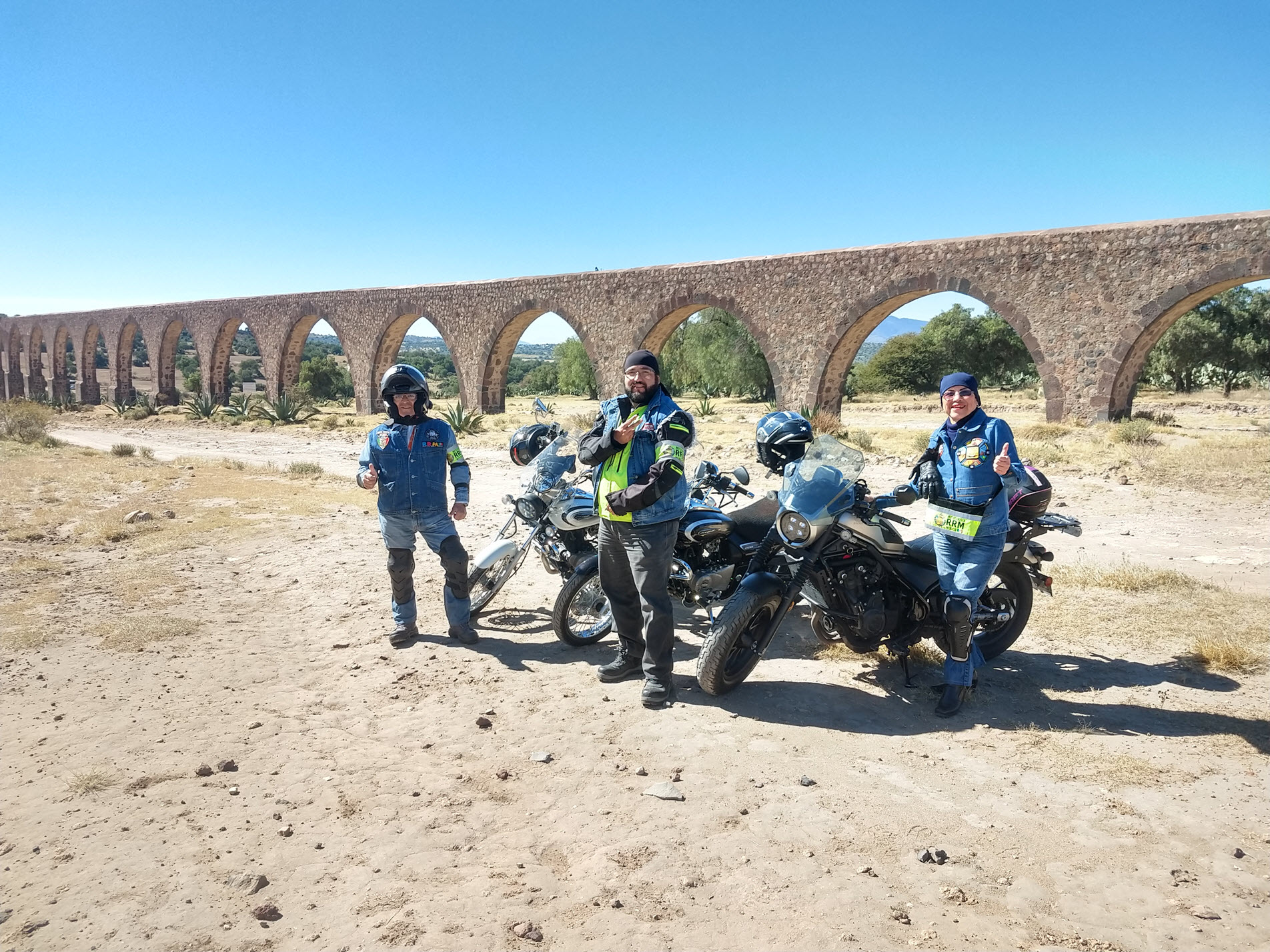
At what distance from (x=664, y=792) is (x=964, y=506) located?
1.75m

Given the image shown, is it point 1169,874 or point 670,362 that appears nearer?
point 1169,874

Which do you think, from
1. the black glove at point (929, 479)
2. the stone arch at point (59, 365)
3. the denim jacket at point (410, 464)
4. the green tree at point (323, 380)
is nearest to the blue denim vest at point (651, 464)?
the black glove at point (929, 479)

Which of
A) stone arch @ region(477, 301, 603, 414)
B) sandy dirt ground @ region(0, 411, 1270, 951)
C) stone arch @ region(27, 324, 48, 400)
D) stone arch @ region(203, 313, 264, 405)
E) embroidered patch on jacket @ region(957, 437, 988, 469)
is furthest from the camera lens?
stone arch @ region(27, 324, 48, 400)

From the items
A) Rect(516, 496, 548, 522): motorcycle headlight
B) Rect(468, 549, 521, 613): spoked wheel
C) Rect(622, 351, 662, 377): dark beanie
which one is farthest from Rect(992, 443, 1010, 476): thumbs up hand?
Rect(468, 549, 521, 613): spoked wheel

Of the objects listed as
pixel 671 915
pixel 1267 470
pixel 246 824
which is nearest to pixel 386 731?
pixel 246 824

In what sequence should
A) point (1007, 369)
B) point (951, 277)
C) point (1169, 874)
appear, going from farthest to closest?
point (1007, 369) → point (951, 277) → point (1169, 874)

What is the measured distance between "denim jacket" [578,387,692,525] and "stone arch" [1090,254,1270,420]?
12.7 meters

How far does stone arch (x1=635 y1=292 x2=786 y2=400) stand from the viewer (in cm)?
1780

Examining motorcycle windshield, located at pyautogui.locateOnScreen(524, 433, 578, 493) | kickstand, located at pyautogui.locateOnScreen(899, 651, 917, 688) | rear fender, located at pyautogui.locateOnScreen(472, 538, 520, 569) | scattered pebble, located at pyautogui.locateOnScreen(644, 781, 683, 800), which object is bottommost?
scattered pebble, located at pyautogui.locateOnScreen(644, 781, 683, 800)

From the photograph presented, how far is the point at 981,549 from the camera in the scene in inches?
133

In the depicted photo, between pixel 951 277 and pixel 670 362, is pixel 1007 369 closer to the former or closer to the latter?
pixel 670 362

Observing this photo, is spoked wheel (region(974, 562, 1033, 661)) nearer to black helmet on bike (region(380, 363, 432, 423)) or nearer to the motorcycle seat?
the motorcycle seat

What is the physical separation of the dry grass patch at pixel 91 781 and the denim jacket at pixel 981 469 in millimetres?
3515

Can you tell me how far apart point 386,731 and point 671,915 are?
5.54 feet
